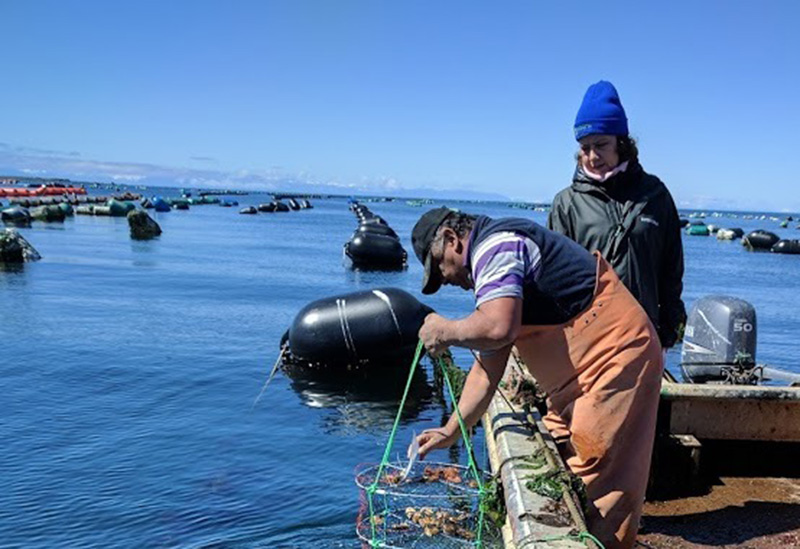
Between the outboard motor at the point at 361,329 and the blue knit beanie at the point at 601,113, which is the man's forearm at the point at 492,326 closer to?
the blue knit beanie at the point at 601,113

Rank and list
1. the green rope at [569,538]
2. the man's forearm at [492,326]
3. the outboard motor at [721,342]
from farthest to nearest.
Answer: the outboard motor at [721,342]
the man's forearm at [492,326]
the green rope at [569,538]

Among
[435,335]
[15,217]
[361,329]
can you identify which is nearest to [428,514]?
[435,335]

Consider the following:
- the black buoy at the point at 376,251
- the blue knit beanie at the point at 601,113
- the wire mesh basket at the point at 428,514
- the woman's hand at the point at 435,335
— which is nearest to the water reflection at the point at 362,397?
the wire mesh basket at the point at 428,514

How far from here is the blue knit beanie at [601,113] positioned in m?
3.75

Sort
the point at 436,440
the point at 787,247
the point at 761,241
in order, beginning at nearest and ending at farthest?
the point at 436,440 < the point at 787,247 < the point at 761,241

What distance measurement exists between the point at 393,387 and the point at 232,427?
11.6 ft

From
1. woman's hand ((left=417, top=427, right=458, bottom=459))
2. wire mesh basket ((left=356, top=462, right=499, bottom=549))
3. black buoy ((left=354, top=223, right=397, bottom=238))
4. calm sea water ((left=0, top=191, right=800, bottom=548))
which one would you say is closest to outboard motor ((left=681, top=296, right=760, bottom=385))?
wire mesh basket ((left=356, top=462, right=499, bottom=549))

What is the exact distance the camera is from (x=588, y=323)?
3031 mm

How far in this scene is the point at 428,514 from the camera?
6.75 metres

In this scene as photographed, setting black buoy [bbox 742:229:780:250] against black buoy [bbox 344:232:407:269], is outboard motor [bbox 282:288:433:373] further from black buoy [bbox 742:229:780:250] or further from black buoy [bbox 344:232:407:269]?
black buoy [bbox 742:229:780:250]

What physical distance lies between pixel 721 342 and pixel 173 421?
7.62 meters

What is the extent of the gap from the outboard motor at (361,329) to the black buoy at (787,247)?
50.6 meters

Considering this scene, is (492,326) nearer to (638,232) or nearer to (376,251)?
(638,232)

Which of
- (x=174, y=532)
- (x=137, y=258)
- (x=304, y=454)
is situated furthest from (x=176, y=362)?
(x=137, y=258)
